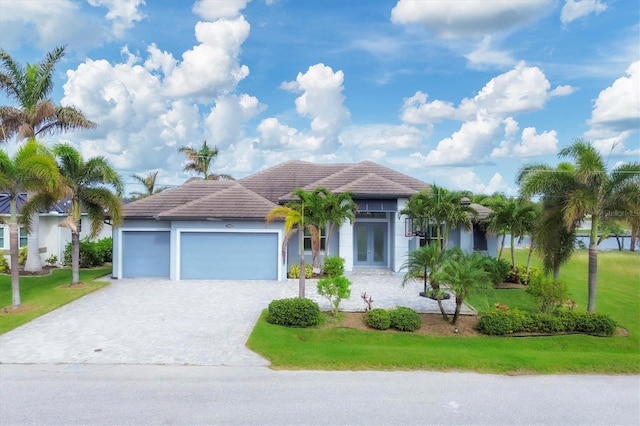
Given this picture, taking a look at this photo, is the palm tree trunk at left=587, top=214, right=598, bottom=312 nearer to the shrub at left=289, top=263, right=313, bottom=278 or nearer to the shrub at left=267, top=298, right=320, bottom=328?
the shrub at left=267, top=298, right=320, bottom=328

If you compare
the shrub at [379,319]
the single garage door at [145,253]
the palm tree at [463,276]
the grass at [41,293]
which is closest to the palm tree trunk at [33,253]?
the grass at [41,293]

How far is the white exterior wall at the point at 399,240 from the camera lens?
1942 centimetres

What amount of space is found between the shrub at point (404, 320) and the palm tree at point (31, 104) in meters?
16.7

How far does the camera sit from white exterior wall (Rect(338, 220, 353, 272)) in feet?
63.8

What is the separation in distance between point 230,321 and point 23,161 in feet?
25.3

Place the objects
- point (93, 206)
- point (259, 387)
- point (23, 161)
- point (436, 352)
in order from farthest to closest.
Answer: point (93, 206) → point (23, 161) → point (436, 352) → point (259, 387)

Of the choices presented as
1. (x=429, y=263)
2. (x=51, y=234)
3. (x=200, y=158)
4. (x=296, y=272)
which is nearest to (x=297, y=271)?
(x=296, y=272)

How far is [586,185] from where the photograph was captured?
11.7 m

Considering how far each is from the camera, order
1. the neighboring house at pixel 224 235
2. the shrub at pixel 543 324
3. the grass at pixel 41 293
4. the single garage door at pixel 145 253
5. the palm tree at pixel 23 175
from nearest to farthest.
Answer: the shrub at pixel 543 324 < the grass at pixel 41 293 < the palm tree at pixel 23 175 < the neighboring house at pixel 224 235 < the single garage door at pixel 145 253

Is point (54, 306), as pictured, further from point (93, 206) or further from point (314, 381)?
point (314, 381)

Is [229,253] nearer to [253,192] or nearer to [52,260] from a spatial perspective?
[253,192]

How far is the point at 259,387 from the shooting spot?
23.8ft

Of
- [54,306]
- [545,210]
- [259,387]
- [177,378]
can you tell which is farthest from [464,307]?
[54,306]

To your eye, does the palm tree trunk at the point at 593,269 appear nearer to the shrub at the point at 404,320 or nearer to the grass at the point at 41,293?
the shrub at the point at 404,320
